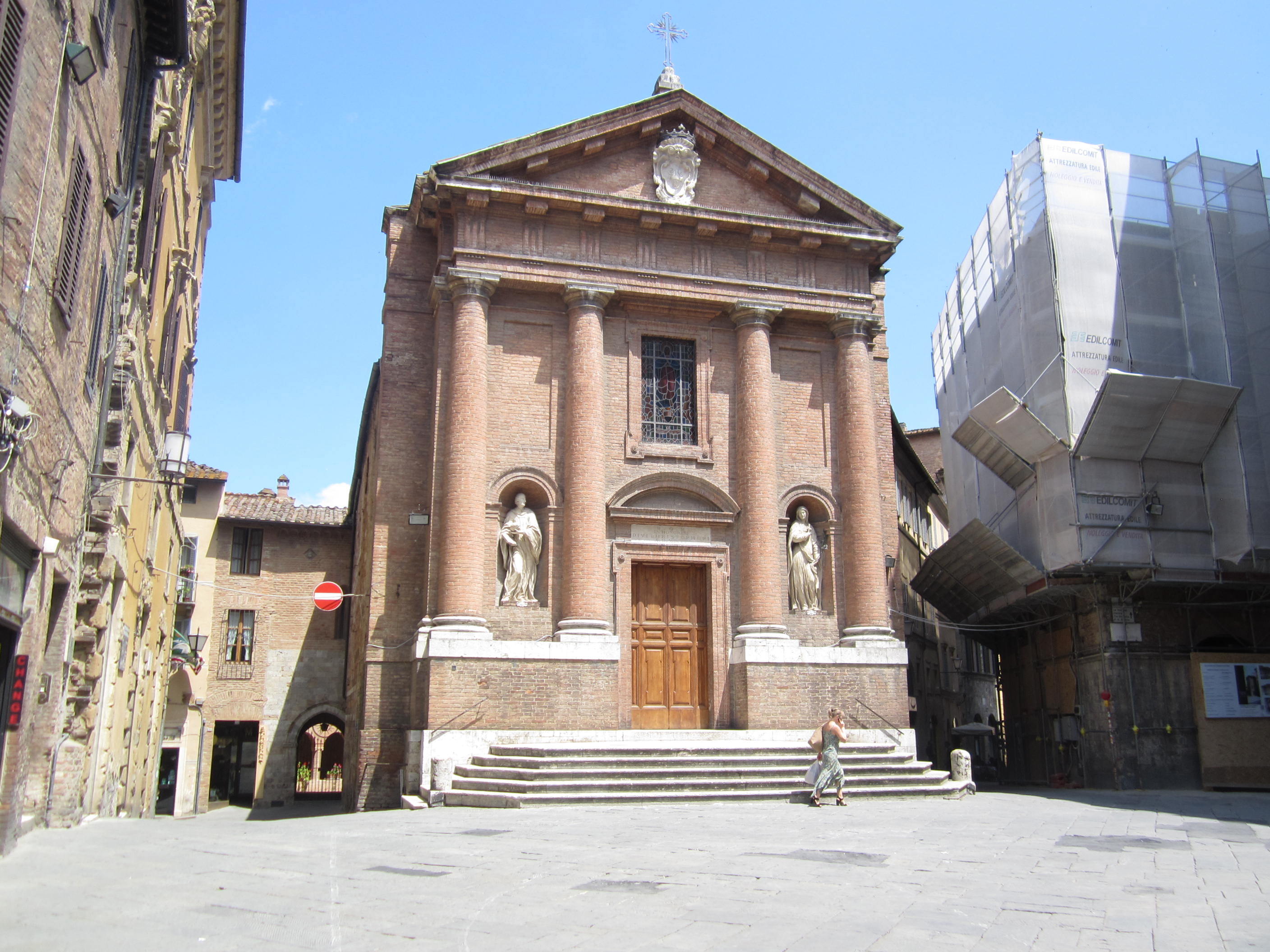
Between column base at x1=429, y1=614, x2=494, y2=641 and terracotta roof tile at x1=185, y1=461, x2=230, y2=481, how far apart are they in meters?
19.1

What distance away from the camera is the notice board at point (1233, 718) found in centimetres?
2066

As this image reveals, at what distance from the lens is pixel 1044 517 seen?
21719mm

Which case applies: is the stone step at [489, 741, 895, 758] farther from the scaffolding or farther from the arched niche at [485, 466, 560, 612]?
the scaffolding

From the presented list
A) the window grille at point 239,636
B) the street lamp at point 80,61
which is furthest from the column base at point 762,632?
the window grille at point 239,636

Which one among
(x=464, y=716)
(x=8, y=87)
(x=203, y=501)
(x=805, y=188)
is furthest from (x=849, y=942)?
(x=203, y=501)

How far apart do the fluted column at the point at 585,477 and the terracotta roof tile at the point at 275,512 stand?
17.9 m

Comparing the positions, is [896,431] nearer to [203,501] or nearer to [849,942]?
[203,501]

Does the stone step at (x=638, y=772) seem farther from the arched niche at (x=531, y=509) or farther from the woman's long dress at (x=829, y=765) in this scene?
the arched niche at (x=531, y=509)

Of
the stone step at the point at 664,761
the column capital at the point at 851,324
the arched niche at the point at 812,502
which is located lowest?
the stone step at the point at 664,761

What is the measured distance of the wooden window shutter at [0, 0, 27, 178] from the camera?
313 inches

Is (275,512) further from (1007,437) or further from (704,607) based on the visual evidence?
(1007,437)

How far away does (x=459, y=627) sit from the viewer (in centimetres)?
1866

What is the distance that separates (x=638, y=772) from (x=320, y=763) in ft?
124

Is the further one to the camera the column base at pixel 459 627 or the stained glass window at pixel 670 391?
the stained glass window at pixel 670 391
